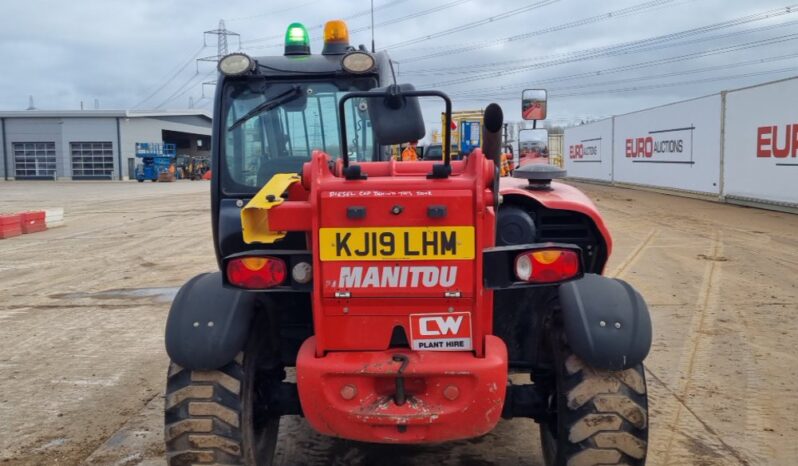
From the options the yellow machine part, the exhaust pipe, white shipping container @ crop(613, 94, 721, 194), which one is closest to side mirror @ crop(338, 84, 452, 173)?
the exhaust pipe

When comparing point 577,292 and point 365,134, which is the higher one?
point 365,134

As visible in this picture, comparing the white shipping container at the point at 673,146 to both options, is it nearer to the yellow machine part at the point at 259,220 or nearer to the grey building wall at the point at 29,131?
the yellow machine part at the point at 259,220

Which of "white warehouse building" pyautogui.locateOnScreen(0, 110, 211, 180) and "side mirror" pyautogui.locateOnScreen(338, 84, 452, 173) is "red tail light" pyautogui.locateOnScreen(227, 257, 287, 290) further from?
"white warehouse building" pyautogui.locateOnScreen(0, 110, 211, 180)

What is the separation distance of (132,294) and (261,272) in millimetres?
6606

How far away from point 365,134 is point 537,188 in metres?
1.23

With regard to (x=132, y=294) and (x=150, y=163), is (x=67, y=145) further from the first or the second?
(x=132, y=294)

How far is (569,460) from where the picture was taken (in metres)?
3.08

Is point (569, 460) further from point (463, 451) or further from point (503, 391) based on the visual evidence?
point (463, 451)

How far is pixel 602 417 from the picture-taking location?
9.97 feet

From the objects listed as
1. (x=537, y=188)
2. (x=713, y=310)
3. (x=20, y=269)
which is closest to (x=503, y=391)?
(x=537, y=188)

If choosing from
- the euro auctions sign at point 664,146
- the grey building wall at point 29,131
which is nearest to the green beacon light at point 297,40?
the euro auctions sign at point 664,146

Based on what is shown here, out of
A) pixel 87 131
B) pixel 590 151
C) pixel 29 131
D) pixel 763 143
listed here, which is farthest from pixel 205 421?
pixel 29 131

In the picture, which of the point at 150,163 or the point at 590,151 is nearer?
the point at 590,151

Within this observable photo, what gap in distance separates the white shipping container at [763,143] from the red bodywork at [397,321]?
14.8 meters
